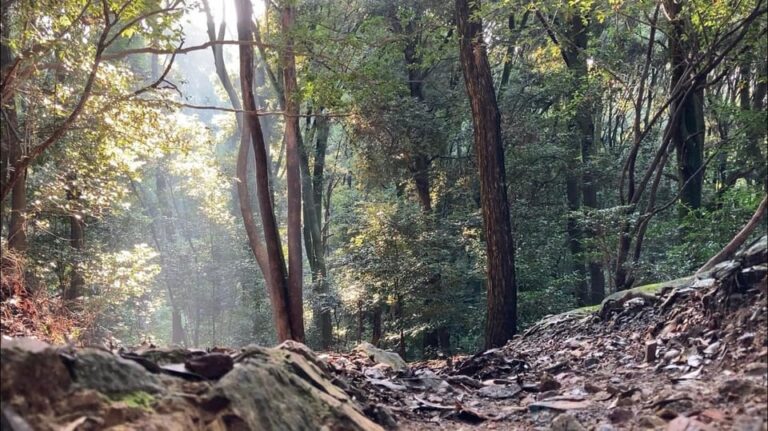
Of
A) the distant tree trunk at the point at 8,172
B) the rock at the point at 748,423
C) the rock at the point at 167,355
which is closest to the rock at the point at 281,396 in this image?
the rock at the point at 167,355

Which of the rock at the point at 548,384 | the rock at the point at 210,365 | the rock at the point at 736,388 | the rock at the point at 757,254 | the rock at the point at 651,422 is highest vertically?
the rock at the point at 757,254

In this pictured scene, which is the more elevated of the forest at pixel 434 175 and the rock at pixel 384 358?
A: the forest at pixel 434 175

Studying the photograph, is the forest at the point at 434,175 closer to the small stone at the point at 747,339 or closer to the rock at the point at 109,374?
the small stone at the point at 747,339

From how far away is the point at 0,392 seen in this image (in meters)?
2.27

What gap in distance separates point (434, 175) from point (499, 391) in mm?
10319

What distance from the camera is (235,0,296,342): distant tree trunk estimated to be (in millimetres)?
8609

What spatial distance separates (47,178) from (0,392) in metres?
8.30

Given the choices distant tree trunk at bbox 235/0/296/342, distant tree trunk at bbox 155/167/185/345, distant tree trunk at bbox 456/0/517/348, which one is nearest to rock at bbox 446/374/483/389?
distant tree trunk at bbox 456/0/517/348

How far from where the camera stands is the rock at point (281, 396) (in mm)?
3082

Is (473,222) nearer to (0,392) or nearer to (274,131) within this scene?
(0,392)

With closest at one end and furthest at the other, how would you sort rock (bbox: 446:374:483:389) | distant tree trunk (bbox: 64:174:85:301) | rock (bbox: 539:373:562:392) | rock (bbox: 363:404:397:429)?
rock (bbox: 363:404:397:429) → rock (bbox: 539:373:562:392) → rock (bbox: 446:374:483:389) → distant tree trunk (bbox: 64:174:85:301)

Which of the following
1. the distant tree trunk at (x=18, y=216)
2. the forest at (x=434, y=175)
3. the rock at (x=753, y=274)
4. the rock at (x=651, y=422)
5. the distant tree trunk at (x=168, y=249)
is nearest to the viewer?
the rock at (x=651, y=422)

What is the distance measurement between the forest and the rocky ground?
5 cm

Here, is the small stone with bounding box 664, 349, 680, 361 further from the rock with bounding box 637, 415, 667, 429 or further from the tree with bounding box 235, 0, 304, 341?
the tree with bounding box 235, 0, 304, 341
